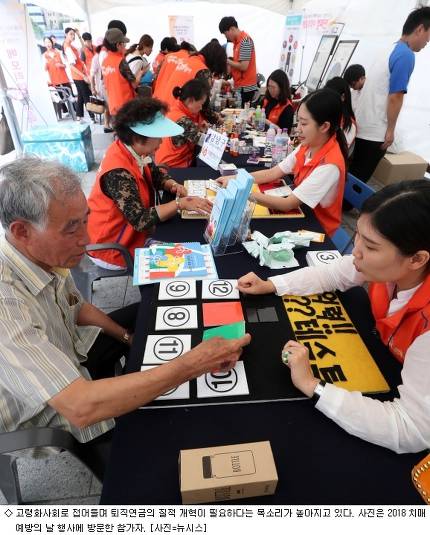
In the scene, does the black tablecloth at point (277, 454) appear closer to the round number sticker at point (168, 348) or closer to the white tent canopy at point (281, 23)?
the round number sticker at point (168, 348)

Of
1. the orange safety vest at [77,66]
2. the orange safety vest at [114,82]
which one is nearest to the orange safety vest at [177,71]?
the orange safety vest at [114,82]

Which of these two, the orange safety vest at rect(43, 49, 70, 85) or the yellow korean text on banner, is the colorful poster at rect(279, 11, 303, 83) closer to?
the orange safety vest at rect(43, 49, 70, 85)

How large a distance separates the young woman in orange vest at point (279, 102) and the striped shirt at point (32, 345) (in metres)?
3.61

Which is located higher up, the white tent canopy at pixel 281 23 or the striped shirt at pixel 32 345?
the white tent canopy at pixel 281 23

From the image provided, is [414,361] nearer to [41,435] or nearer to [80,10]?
[41,435]

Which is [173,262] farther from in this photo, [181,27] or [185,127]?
[181,27]

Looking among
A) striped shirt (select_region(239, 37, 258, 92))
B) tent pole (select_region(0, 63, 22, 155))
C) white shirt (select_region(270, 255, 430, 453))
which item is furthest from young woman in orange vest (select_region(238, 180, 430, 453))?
striped shirt (select_region(239, 37, 258, 92))

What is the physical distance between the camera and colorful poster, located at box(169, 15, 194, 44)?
7191 mm

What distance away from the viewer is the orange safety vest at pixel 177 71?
3.51 m

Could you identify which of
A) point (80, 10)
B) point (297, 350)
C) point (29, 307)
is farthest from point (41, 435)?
point (80, 10)

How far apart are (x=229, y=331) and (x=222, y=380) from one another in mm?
156

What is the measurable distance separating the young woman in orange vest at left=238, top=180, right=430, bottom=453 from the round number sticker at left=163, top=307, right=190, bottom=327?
388 mm

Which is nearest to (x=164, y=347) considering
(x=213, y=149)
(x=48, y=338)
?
(x=48, y=338)

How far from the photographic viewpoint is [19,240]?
0.98m
